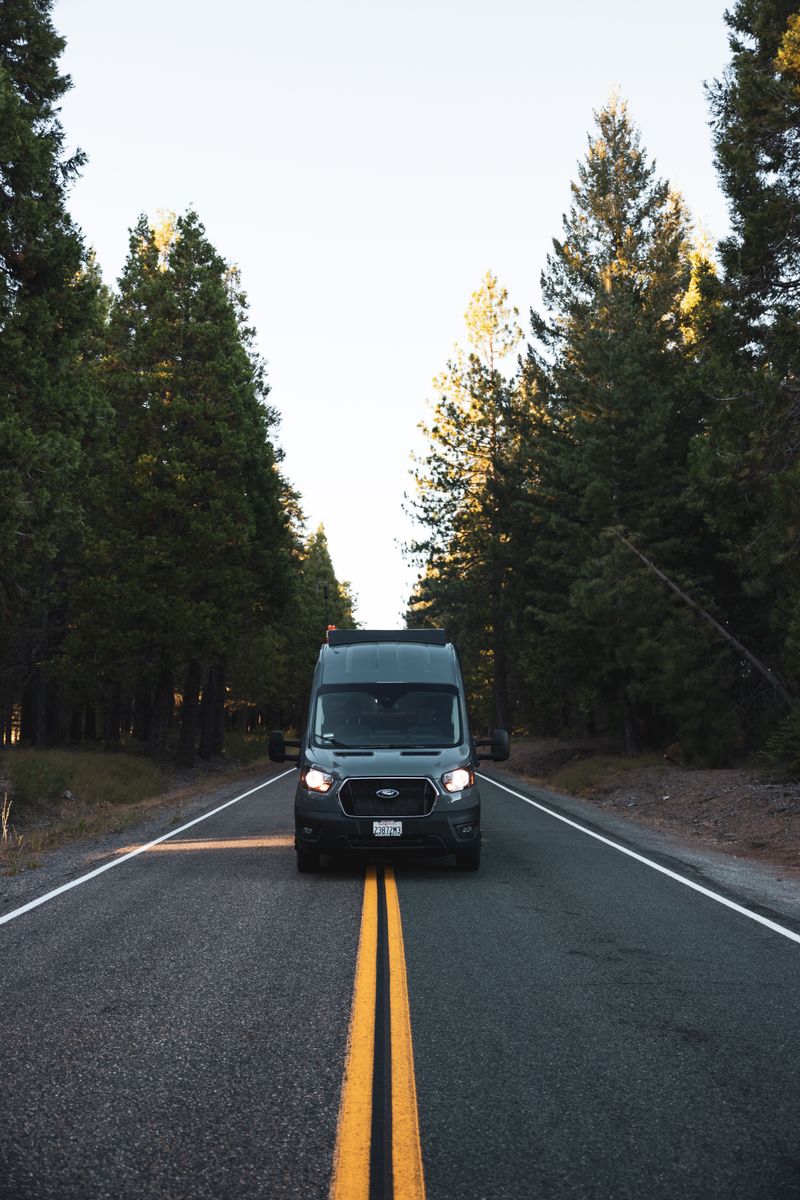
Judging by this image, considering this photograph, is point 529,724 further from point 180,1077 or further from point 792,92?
point 180,1077

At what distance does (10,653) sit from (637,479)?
20.6 metres

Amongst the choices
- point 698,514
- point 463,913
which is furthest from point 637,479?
point 463,913

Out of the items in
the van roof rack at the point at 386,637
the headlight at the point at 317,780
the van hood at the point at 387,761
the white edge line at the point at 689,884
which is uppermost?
the van roof rack at the point at 386,637

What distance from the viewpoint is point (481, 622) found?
153 ft

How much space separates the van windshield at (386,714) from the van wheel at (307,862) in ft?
4.32

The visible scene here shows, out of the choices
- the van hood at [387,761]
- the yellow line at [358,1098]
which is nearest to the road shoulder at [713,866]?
the van hood at [387,761]

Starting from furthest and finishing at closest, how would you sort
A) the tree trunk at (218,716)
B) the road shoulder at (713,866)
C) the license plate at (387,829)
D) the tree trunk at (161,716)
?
the tree trunk at (218,716)
the tree trunk at (161,716)
the license plate at (387,829)
the road shoulder at (713,866)

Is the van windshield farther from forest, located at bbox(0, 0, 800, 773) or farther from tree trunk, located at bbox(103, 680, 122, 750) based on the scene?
tree trunk, located at bbox(103, 680, 122, 750)

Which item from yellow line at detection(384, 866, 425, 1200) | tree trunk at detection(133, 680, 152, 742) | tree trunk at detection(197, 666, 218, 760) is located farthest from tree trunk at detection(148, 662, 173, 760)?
yellow line at detection(384, 866, 425, 1200)

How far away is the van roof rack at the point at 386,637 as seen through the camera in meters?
13.2

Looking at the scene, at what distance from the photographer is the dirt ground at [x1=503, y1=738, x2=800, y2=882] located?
51.3 ft

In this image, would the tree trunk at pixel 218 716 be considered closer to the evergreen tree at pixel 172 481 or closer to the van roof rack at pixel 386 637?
the evergreen tree at pixel 172 481

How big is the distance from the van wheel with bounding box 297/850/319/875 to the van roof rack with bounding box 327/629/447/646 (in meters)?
2.96

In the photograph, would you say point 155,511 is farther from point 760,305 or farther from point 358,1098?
point 358,1098
